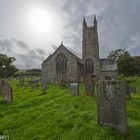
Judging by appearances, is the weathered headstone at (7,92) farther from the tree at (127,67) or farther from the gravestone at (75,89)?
the tree at (127,67)

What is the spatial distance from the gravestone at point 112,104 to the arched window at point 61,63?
96.0 ft

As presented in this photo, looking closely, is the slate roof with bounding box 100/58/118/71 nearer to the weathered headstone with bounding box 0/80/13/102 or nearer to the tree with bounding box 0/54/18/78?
the weathered headstone with bounding box 0/80/13/102

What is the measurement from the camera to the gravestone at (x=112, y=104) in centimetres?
661

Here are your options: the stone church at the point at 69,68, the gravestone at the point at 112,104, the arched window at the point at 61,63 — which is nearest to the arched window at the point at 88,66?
the stone church at the point at 69,68

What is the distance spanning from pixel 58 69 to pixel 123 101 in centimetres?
3071

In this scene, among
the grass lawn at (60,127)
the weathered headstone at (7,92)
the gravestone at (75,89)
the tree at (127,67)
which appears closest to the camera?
the grass lawn at (60,127)

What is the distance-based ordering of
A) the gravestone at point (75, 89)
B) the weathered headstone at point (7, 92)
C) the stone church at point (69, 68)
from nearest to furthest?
the weathered headstone at point (7, 92), the gravestone at point (75, 89), the stone church at point (69, 68)

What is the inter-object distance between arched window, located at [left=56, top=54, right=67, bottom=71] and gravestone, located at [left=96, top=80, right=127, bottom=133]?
2926 centimetres

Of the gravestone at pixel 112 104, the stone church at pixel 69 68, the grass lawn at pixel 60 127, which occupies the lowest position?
the grass lawn at pixel 60 127

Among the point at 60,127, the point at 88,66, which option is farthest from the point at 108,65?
the point at 60,127

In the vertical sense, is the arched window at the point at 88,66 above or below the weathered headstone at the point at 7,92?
above

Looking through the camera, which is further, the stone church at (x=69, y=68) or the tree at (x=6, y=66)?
the tree at (x=6, y=66)

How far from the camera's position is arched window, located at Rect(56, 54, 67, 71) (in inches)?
1442

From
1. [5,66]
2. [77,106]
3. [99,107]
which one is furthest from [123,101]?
[5,66]
